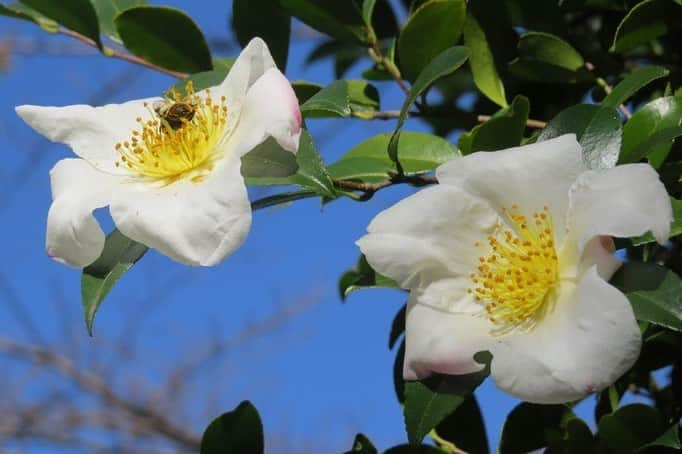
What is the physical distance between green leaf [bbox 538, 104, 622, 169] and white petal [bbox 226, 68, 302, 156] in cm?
24

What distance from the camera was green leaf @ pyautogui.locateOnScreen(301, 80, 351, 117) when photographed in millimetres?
926

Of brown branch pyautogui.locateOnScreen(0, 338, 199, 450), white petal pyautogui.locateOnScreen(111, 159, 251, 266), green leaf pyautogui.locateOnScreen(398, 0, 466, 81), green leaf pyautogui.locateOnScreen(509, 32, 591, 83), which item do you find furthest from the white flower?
brown branch pyautogui.locateOnScreen(0, 338, 199, 450)

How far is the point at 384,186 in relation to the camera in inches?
39.8

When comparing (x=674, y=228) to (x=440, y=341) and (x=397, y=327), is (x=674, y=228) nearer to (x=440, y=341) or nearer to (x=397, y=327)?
(x=440, y=341)

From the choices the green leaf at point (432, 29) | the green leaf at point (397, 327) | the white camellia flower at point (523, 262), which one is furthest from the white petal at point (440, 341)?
the green leaf at point (432, 29)

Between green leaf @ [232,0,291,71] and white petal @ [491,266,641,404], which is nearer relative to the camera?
white petal @ [491,266,641,404]

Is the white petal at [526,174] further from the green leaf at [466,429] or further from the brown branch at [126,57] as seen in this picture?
the brown branch at [126,57]

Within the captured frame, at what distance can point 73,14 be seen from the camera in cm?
127

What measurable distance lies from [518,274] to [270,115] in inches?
9.7

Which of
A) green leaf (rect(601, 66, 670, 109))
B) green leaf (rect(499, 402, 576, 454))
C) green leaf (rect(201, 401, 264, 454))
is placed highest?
green leaf (rect(601, 66, 670, 109))

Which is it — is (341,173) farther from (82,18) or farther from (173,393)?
(173,393)

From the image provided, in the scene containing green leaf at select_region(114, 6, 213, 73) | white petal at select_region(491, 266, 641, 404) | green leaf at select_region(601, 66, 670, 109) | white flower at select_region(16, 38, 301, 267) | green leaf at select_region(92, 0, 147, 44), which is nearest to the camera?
white petal at select_region(491, 266, 641, 404)

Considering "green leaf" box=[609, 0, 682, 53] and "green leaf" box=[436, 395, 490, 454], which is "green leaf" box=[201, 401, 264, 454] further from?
"green leaf" box=[609, 0, 682, 53]

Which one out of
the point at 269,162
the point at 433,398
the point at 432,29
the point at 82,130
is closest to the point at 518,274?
the point at 433,398
